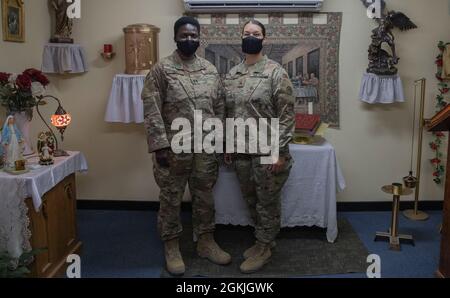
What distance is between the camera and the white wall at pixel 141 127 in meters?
3.29

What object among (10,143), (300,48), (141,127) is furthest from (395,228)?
(10,143)

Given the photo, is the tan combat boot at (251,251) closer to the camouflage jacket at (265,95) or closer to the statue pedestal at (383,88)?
the camouflage jacket at (265,95)

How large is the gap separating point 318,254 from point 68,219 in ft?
5.25

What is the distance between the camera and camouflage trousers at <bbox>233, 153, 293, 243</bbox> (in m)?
2.57

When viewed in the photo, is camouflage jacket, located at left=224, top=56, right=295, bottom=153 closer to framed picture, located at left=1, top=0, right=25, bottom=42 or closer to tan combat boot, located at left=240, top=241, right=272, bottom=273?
tan combat boot, located at left=240, top=241, right=272, bottom=273

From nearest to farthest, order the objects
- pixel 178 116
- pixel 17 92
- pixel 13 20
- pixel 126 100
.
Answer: pixel 17 92
pixel 178 116
pixel 13 20
pixel 126 100

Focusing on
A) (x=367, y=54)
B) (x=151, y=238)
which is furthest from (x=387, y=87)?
(x=151, y=238)

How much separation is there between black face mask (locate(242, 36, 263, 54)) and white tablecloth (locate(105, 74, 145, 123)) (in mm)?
952

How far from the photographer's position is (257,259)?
8.48 ft

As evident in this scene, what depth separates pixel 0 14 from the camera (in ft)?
8.77

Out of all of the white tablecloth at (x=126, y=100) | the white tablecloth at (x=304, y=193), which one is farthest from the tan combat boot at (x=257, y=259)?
the white tablecloth at (x=126, y=100)

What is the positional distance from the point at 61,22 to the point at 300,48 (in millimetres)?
1823

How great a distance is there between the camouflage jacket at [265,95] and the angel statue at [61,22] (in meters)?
1.50

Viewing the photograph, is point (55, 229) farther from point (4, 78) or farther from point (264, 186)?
point (264, 186)
